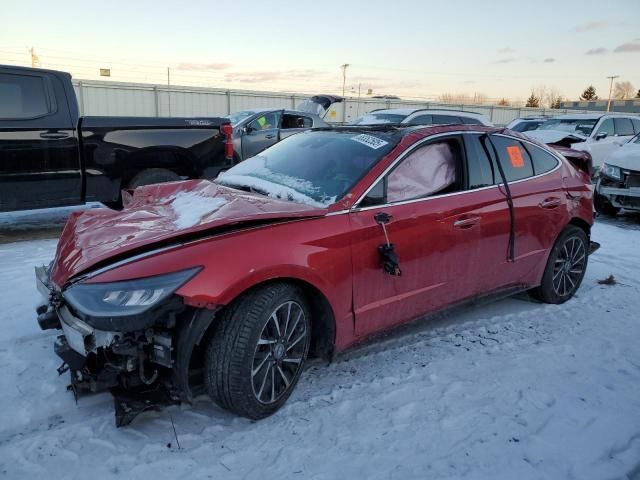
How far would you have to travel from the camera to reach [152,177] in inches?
267

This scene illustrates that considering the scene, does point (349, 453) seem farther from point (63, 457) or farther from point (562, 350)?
point (562, 350)

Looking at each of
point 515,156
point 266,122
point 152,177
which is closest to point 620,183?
point 515,156

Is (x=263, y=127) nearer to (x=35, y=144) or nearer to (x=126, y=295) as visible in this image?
(x=35, y=144)

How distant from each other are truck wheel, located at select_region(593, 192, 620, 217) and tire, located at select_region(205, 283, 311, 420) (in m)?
8.23

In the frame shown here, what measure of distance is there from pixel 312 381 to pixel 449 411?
0.87 metres

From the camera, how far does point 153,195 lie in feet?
12.4

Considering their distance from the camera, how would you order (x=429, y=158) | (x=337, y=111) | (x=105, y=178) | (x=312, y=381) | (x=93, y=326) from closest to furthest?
(x=93, y=326) → (x=312, y=381) → (x=429, y=158) → (x=105, y=178) → (x=337, y=111)

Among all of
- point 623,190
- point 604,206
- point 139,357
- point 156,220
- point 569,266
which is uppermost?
point 156,220

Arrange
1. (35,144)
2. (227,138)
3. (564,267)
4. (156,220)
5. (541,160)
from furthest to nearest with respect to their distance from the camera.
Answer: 1. (227,138)
2. (35,144)
3. (564,267)
4. (541,160)
5. (156,220)

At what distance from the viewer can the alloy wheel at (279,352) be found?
2816 millimetres

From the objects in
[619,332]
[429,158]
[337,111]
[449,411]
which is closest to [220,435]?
[449,411]

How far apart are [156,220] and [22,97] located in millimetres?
4219

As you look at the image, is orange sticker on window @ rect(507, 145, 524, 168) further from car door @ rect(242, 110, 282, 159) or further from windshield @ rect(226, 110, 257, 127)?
windshield @ rect(226, 110, 257, 127)

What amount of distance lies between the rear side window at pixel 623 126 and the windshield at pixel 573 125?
85 cm
